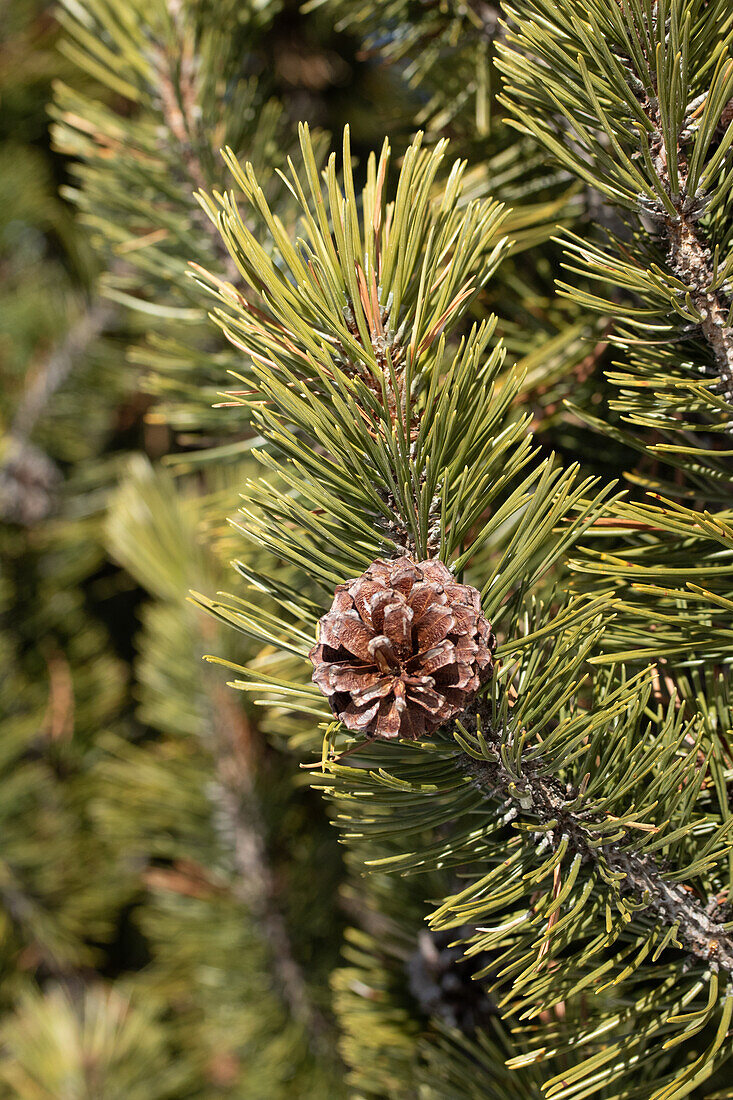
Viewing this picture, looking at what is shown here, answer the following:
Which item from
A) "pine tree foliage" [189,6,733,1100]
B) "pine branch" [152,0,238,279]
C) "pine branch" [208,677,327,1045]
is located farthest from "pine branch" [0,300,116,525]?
"pine tree foliage" [189,6,733,1100]

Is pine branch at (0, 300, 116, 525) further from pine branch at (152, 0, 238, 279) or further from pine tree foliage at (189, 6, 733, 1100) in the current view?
pine tree foliage at (189, 6, 733, 1100)

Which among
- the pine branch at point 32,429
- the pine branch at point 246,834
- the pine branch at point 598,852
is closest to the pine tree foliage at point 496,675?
the pine branch at point 598,852

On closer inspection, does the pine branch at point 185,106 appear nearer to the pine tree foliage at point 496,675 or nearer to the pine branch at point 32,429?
the pine tree foliage at point 496,675

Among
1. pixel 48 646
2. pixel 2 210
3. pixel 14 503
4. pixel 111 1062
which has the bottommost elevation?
pixel 111 1062

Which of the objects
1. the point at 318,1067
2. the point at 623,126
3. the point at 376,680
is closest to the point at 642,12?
the point at 623,126

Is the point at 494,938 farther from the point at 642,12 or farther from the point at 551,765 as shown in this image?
the point at 642,12

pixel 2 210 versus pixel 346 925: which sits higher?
pixel 2 210

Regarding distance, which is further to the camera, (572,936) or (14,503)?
(14,503)

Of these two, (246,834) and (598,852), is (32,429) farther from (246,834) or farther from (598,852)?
(598,852)
